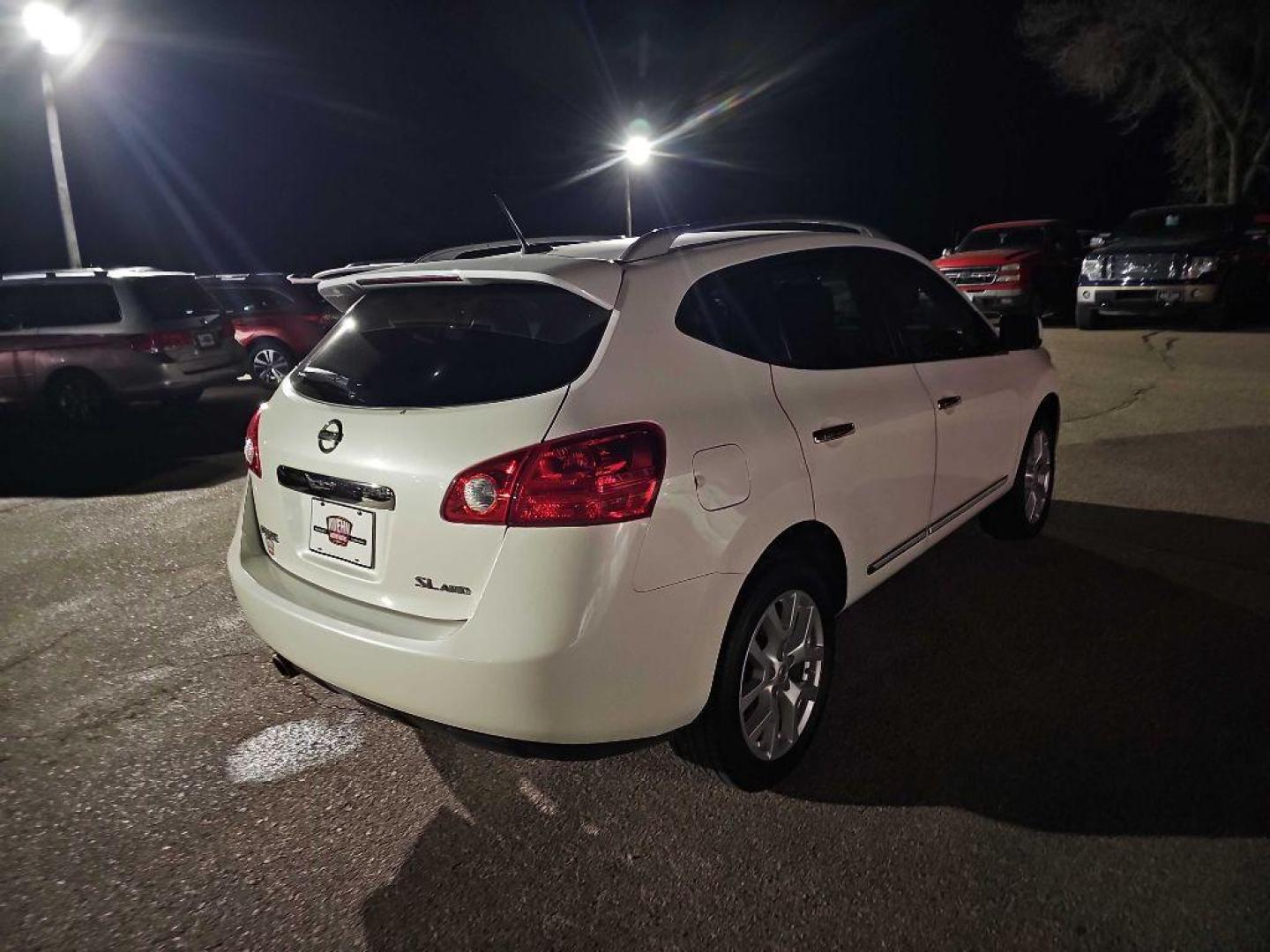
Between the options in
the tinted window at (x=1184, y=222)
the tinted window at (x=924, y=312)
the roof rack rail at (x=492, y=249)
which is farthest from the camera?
the tinted window at (x=1184, y=222)

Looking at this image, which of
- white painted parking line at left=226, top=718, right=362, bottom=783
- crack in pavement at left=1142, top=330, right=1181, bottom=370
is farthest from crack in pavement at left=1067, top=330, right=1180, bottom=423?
white painted parking line at left=226, top=718, right=362, bottom=783

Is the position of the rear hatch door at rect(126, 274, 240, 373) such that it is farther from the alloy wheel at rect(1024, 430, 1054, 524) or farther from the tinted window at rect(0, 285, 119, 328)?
the alloy wheel at rect(1024, 430, 1054, 524)

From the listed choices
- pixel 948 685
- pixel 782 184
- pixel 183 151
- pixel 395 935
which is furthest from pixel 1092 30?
pixel 395 935

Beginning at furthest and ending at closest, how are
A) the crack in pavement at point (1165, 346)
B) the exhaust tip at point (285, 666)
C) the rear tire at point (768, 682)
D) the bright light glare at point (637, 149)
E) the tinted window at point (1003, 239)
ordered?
the bright light glare at point (637, 149) → the tinted window at point (1003, 239) → the crack in pavement at point (1165, 346) → the exhaust tip at point (285, 666) → the rear tire at point (768, 682)

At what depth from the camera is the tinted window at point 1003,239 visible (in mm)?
15453

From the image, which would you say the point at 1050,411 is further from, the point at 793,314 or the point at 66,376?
the point at 66,376

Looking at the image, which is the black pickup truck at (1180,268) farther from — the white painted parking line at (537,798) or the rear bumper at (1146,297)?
the white painted parking line at (537,798)

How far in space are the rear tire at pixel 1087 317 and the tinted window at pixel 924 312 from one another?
11.6 m

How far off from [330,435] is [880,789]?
1.95 meters

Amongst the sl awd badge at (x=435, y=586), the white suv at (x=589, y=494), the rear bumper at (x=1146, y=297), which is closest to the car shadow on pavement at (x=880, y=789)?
the white suv at (x=589, y=494)

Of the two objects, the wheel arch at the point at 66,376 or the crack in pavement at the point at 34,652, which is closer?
the crack in pavement at the point at 34,652

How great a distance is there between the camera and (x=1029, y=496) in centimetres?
468

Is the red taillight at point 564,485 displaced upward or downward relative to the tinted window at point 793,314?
downward

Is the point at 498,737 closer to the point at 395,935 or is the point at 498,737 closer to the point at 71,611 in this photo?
the point at 395,935
